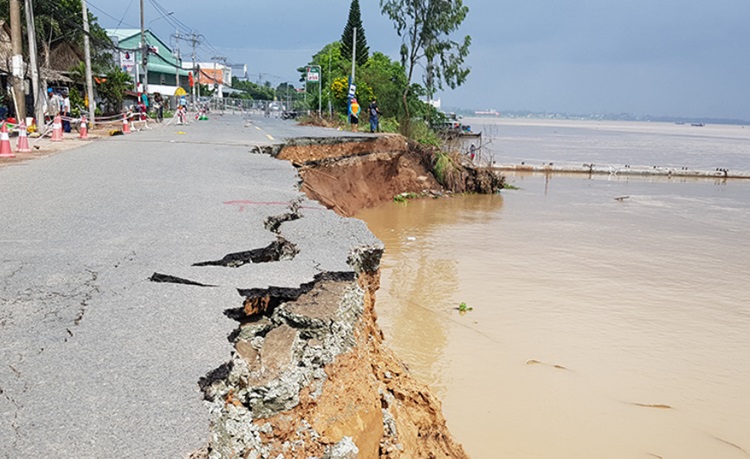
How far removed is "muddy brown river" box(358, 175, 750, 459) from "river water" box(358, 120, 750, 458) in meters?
0.02

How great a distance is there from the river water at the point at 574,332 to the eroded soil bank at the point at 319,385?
1921 mm

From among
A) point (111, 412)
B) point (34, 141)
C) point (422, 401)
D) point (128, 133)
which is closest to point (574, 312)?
point (422, 401)

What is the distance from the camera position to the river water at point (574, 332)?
255 inches

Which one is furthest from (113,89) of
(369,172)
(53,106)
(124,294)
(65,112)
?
(124,294)

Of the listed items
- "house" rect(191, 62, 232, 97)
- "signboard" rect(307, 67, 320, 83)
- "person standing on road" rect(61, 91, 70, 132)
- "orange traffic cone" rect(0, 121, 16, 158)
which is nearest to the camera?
"orange traffic cone" rect(0, 121, 16, 158)

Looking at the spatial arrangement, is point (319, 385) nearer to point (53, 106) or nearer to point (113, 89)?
point (53, 106)

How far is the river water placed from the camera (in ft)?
21.2

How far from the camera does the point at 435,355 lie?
8156 millimetres

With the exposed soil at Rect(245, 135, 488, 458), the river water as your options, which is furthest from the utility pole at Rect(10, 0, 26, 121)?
the exposed soil at Rect(245, 135, 488, 458)

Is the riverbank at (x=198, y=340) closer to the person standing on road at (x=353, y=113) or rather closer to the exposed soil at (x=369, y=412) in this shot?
the exposed soil at (x=369, y=412)

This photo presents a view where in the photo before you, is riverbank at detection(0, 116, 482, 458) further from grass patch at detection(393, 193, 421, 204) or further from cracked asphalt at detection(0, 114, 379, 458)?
grass patch at detection(393, 193, 421, 204)

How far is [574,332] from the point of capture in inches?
362

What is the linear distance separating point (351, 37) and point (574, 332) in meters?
51.2

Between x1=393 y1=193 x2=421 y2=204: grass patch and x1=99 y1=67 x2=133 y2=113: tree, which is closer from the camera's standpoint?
x1=393 y1=193 x2=421 y2=204: grass patch
